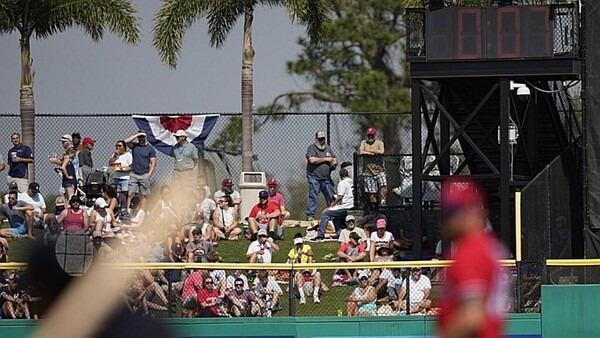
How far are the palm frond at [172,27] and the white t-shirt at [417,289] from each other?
12.6 metres

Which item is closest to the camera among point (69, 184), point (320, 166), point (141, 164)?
point (141, 164)

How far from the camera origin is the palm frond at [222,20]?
91.9 ft

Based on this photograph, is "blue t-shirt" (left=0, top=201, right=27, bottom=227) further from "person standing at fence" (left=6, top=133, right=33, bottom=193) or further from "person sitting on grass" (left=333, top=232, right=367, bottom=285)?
"person sitting on grass" (left=333, top=232, right=367, bottom=285)

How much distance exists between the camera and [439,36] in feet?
66.0

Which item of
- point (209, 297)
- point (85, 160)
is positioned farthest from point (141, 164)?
point (209, 297)

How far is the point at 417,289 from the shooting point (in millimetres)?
15695

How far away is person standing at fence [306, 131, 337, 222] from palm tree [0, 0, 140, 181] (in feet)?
20.2

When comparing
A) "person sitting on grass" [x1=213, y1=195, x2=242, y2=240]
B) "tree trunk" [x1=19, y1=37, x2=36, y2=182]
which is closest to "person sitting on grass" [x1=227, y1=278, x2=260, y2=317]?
"person sitting on grass" [x1=213, y1=195, x2=242, y2=240]

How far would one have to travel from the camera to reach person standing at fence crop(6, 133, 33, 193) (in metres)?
22.8

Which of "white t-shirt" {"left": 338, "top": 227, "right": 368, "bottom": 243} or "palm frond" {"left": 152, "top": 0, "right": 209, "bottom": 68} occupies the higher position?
"palm frond" {"left": 152, "top": 0, "right": 209, "bottom": 68}

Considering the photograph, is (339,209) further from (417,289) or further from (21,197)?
(417,289)

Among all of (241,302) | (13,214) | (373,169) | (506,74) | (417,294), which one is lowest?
(241,302)

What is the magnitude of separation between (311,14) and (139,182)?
293 inches

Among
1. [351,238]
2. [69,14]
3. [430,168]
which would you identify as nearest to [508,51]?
[430,168]
